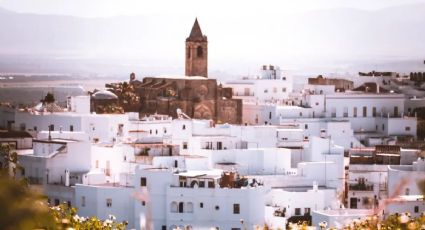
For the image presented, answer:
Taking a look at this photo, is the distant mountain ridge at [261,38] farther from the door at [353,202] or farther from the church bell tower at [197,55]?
the door at [353,202]

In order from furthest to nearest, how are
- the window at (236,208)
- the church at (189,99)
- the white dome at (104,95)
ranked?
the church at (189,99)
the white dome at (104,95)
the window at (236,208)

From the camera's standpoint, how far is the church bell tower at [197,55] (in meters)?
48.4

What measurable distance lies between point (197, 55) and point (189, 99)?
20.6 feet

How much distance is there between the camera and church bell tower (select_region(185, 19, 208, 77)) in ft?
159

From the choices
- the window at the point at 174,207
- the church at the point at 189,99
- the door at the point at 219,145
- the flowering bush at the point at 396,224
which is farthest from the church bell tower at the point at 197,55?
the flowering bush at the point at 396,224

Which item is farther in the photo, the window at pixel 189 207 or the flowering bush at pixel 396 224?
the window at pixel 189 207

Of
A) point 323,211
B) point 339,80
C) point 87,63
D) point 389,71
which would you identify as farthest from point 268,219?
point 389,71

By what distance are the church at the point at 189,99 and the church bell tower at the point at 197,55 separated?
394cm

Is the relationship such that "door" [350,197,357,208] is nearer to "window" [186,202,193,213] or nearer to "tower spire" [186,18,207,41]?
"window" [186,202,193,213]

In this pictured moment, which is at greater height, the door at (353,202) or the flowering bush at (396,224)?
the flowering bush at (396,224)

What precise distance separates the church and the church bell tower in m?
3.94

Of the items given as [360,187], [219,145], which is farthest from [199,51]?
[360,187]

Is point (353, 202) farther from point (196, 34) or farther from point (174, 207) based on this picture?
point (196, 34)

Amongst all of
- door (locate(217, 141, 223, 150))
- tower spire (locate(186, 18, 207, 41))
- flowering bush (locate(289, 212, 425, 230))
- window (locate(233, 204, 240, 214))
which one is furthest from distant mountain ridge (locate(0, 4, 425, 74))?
flowering bush (locate(289, 212, 425, 230))
